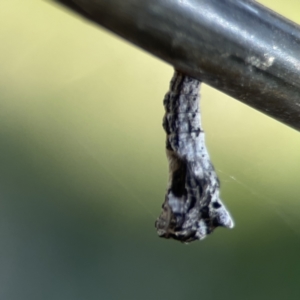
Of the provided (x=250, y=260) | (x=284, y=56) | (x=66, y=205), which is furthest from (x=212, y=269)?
(x=284, y=56)

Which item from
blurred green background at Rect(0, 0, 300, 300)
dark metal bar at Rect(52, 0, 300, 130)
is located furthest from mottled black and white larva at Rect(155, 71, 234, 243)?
blurred green background at Rect(0, 0, 300, 300)

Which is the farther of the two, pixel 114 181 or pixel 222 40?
pixel 114 181

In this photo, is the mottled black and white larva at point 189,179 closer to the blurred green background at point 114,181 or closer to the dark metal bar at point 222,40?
the dark metal bar at point 222,40

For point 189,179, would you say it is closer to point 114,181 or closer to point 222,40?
point 222,40

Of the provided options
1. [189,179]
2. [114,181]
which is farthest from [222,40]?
[114,181]

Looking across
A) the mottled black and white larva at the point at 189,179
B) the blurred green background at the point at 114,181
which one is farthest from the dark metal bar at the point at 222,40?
the blurred green background at the point at 114,181

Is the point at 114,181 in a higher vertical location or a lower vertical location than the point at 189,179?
lower
